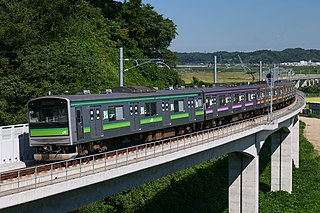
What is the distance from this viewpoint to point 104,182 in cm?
1878

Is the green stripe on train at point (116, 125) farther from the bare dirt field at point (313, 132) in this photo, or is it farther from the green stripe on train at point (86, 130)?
the bare dirt field at point (313, 132)

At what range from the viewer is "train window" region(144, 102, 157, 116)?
25.3 m

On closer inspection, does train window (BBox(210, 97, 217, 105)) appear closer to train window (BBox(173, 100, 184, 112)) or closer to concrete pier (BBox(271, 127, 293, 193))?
train window (BBox(173, 100, 184, 112))

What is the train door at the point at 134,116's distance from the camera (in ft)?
78.7

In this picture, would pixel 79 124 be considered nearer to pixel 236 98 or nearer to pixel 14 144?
pixel 14 144

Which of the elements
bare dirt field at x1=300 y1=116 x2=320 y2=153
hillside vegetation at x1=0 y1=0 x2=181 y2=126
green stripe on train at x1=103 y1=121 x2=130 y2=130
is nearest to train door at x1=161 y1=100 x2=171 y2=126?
green stripe on train at x1=103 y1=121 x2=130 y2=130

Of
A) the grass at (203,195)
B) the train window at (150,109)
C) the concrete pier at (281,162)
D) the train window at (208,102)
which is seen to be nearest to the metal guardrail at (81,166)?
the train window at (150,109)

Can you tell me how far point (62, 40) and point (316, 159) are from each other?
38238mm

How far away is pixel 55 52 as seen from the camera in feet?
114

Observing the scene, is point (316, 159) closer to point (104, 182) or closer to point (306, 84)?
point (104, 182)

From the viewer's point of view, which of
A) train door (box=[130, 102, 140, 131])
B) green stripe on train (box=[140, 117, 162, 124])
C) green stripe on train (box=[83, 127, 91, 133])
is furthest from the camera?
green stripe on train (box=[140, 117, 162, 124])

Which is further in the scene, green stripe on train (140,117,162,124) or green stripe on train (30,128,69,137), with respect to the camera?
green stripe on train (140,117,162,124)

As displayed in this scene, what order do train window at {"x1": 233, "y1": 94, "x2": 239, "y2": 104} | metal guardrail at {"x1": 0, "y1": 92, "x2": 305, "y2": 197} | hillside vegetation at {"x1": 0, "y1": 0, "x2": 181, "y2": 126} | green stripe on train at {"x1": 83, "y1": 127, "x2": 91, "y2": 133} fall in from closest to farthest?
metal guardrail at {"x1": 0, "y1": 92, "x2": 305, "y2": 197}, green stripe on train at {"x1": 83, "y1": 127, "x2": 91, "y2": 133}, hillside vegetation at {"x1": 0, "y1": 0, "x2": 181, "y2": 126}, train window at {"x1": 233, "y1": 94, "x2": 239, "y2": 104}

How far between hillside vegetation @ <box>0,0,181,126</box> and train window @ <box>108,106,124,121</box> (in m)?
9.12
